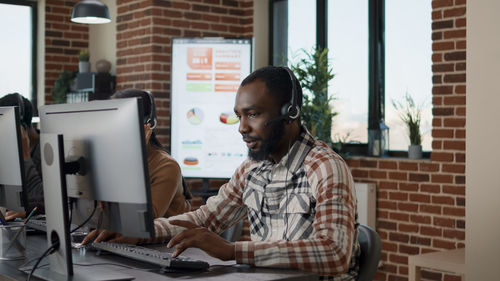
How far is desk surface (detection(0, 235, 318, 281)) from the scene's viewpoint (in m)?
1.75

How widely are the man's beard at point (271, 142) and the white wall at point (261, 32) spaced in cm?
359

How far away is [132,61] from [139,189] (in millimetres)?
3982

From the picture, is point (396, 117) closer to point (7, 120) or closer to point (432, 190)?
point (432, 190)

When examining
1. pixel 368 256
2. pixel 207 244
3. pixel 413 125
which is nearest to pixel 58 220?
pixel 207 244

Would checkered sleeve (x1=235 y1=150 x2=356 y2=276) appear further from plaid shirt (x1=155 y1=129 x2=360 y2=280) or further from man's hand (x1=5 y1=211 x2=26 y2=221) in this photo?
man's hand (x1=5 y1=211 x2=26 y2=221)

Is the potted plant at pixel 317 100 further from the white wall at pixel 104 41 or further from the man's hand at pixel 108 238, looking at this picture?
the man's hand at pixel 108 238

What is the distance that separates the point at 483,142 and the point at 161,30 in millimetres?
3153

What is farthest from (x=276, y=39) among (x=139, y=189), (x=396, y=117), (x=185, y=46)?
(x=139, y=189)

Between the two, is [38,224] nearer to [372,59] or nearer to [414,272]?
[414,272]

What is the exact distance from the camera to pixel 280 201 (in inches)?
84.5

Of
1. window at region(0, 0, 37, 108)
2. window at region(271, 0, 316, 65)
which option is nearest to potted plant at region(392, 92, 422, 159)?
window at region(271, 0, 316, 65)

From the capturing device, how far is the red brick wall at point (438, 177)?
13.9 ft

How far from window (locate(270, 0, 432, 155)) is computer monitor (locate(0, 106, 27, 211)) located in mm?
2850

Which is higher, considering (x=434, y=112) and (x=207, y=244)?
(x=434, y=112)
